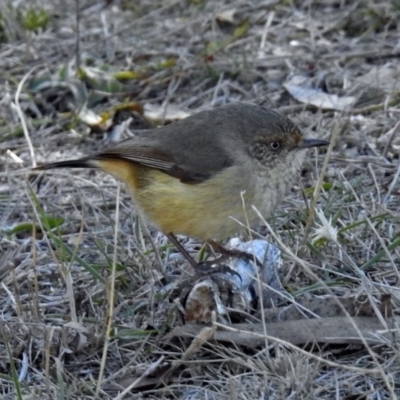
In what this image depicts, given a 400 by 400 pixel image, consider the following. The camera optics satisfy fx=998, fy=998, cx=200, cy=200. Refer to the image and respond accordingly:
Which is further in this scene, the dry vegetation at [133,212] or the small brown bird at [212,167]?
the small brown bird at [212,167]

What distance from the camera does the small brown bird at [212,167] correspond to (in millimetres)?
4953

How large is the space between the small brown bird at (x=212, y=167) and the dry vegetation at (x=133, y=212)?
0.80 feet

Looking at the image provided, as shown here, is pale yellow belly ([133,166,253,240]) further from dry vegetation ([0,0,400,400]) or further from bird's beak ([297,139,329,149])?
bird's beak ([297,139,329,149])

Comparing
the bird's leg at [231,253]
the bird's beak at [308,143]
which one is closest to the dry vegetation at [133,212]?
the bird's leg at [231,253]

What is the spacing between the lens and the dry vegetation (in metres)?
4.05

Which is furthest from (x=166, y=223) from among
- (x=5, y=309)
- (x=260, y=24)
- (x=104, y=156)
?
(x=260, y=24)

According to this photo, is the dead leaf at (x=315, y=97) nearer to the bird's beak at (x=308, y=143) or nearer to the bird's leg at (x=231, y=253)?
the bird's beak at (x=308, y=143)

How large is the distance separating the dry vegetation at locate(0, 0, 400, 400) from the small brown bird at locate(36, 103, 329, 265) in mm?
243

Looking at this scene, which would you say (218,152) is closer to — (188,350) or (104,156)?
(104,156)

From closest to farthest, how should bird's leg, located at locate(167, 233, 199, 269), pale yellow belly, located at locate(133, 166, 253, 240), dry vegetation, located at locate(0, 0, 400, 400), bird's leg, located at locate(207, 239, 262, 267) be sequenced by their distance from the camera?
dry vegetation, located at locate(0, 0, 400, 400) < bird's leg, located at locate(207, 239, 262, 267) < pale yellow belly, located at locate(133, 166, 253, 240) < bird's leg, located at locate(167, 233, 199, 269)

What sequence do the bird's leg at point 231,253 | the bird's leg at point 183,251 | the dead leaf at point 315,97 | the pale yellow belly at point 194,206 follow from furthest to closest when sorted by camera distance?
1. the dead leaf at point 315,97
2. the bird's leg at point 183,251
3. the pale yellow belly at point 194,206
4. the bird's leg at point 231,253

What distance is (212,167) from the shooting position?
506 cm

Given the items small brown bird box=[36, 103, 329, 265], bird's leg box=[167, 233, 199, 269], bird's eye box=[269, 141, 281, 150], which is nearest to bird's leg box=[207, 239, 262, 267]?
small brown bird box=[36, 103, 329, 265]

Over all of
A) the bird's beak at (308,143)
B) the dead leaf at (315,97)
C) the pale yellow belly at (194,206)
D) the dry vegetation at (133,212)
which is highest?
the bird's beak at (308,143)
